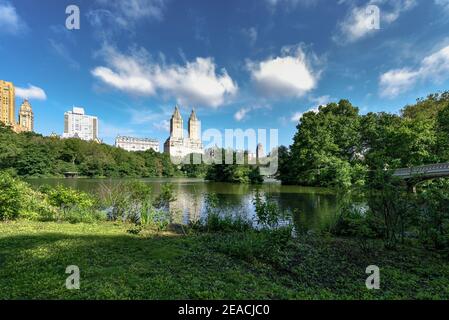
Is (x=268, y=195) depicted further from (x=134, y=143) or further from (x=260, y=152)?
(x=134, y=143)

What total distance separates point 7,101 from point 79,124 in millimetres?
30489

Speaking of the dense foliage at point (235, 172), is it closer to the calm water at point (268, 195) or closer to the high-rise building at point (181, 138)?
the calm water at point (268, 195)

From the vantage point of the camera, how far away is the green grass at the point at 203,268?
339 cm

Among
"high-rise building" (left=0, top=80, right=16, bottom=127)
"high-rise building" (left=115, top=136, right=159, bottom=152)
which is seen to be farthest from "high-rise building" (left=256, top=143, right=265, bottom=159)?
"high-rise building" (left=115, top=136, right=159, bottom=152)

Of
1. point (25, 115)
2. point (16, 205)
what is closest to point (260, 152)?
point (16, 205)

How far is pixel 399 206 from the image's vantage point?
19.2 feet

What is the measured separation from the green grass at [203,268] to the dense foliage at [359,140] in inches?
649

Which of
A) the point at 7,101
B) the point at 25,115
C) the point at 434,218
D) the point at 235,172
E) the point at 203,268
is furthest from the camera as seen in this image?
the point at 25,115

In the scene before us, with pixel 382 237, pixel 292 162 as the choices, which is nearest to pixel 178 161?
pixel 292 162

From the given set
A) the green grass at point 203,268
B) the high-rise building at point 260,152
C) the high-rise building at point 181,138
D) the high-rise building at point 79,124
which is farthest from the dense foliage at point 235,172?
the high-rise building at point 181,138

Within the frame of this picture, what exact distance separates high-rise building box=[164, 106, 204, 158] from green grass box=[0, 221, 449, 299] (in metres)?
95.2

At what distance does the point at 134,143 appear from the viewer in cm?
12825
